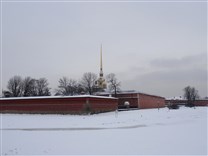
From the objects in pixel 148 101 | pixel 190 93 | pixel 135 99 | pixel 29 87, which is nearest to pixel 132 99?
pixel 135 99

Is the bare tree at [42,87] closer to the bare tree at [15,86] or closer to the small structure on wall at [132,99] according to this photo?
the bare tree at [15,86]

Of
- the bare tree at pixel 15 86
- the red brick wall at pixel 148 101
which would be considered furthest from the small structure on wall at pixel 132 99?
the bare tree at pixel 15 86

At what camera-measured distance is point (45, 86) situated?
10250 centimetres

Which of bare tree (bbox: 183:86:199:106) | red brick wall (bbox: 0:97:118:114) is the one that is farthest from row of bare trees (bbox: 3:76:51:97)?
bare tree (bbox: 183:86:199:106)

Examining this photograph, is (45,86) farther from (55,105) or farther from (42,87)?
(55,105)

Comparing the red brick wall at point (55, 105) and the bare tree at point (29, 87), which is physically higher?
the bare tree at point (29, 87)

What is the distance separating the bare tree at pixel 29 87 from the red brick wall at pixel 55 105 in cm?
4353

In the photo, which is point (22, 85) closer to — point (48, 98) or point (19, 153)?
point (48, 98)

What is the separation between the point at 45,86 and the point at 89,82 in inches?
747

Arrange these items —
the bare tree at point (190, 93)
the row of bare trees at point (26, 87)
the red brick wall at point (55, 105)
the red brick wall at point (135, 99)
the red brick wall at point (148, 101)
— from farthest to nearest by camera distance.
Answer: the bare tree at point (190, 93), the row of bare trees at point (26, 87), the red brick wall at point (148, 101), the red brick wall at point (135, 99), the red brick wall at point (55, 105)

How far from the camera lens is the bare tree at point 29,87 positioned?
94.7 m

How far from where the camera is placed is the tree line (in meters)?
90.3

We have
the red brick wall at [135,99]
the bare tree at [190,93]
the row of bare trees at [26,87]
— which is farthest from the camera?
the bare tree at [190,93]

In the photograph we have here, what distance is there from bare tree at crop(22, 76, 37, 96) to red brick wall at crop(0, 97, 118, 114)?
43526mm
